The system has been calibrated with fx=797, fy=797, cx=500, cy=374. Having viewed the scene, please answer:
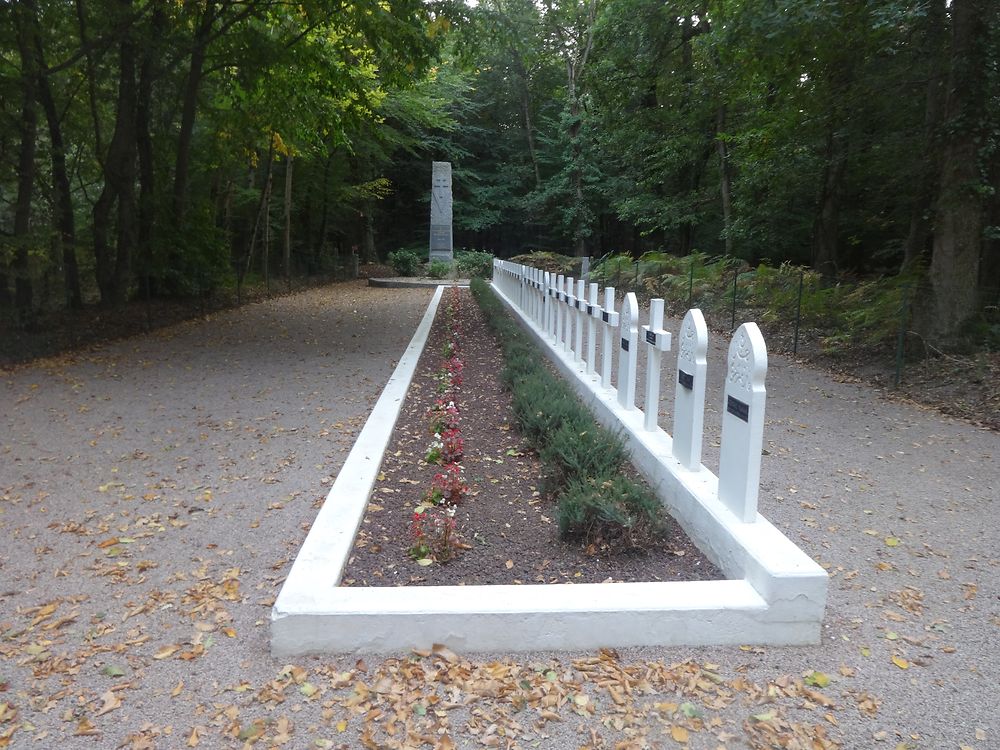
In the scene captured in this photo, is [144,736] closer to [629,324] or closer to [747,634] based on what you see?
[747,634]

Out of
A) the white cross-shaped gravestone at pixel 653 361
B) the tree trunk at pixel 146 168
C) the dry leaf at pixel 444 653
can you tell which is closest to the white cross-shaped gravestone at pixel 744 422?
the white cross-shaped gravestone at pixel 653 361

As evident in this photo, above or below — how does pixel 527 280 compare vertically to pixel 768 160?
below

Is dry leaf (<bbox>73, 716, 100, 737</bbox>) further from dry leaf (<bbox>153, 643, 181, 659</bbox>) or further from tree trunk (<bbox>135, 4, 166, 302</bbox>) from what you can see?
tree trunk (<bbox>135, 4, 166, 302</bbox>)

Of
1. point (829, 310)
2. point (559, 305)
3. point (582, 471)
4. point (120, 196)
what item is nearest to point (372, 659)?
point (582, 471)

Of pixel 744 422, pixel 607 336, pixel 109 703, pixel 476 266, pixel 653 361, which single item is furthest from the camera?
pixel 476 266

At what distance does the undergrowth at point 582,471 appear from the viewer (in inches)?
168

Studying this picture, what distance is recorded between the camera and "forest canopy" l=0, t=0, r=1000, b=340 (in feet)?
33.0

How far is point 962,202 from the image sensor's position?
9852 millimetres

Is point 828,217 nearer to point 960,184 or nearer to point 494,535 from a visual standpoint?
point 960,184

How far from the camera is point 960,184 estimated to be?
32.1ft

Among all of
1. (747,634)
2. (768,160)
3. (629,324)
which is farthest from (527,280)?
(747,634)

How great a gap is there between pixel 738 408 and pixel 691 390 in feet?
2.19

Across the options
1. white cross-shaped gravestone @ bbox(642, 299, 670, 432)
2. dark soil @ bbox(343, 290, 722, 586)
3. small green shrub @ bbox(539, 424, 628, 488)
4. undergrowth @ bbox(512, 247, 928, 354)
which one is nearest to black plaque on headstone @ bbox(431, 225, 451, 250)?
undergrowth @ bbox(512, 247, 928, 354)

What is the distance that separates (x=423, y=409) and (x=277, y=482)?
2617 mm
